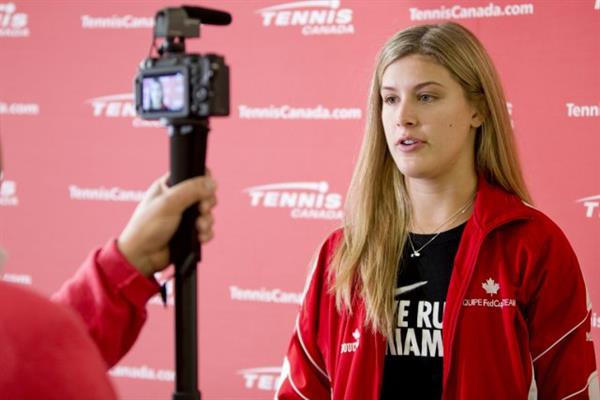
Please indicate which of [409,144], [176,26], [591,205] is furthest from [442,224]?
[176,26]

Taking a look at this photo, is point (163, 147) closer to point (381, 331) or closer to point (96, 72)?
point (96, 72)

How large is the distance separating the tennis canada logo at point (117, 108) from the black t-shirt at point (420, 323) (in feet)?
5.67

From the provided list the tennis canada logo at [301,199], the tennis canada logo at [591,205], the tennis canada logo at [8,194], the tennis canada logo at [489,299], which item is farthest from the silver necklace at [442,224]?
the tennis canada logo at [8,194]

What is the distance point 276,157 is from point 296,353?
4.18 feet

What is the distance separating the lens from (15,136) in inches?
146

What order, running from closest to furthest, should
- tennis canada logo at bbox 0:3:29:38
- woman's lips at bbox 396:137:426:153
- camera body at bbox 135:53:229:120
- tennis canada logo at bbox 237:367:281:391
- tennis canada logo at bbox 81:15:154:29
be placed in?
camera body at bbox 135:53:229:120 < woman's lips at bbox 396:137:426:153 < tennis canada logo at bbox 237:367:281:391 < tennis canada logo at bbox 81:15:154:29 < tennis canada logo at bbox 0:3:29:38

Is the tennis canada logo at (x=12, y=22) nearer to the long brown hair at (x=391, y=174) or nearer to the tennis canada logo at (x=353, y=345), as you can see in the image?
the long brown hair at (x=391, y=174)

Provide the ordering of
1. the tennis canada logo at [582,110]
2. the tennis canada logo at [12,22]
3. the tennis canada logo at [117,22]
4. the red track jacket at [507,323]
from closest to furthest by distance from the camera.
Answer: the red track jacket at [507,323]
the tennis canada logo at [582,110]
the tennis canada logo at [117,22]
the tennis canada logo at [12,22]

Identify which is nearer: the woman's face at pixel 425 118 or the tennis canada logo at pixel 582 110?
the woman's face at pixel 425 118

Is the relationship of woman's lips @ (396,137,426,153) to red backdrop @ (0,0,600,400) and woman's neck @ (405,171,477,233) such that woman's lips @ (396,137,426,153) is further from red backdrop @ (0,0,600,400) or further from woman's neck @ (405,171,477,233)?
red backdrop @ (0,0,600,400)

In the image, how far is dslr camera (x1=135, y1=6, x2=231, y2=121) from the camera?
41.9 inches

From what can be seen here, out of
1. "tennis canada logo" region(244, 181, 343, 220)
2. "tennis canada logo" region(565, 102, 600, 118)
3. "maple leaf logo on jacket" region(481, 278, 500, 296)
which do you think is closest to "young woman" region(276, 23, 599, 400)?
"maple leaf logo on jacket" region(481, 278, 500, 296)

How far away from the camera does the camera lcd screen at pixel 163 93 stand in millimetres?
1089

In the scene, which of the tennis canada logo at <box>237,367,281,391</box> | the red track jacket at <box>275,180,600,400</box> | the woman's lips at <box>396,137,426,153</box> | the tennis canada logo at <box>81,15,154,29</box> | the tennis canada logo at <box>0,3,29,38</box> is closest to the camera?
the red track jacket at <box>275,180,600,400</box>
